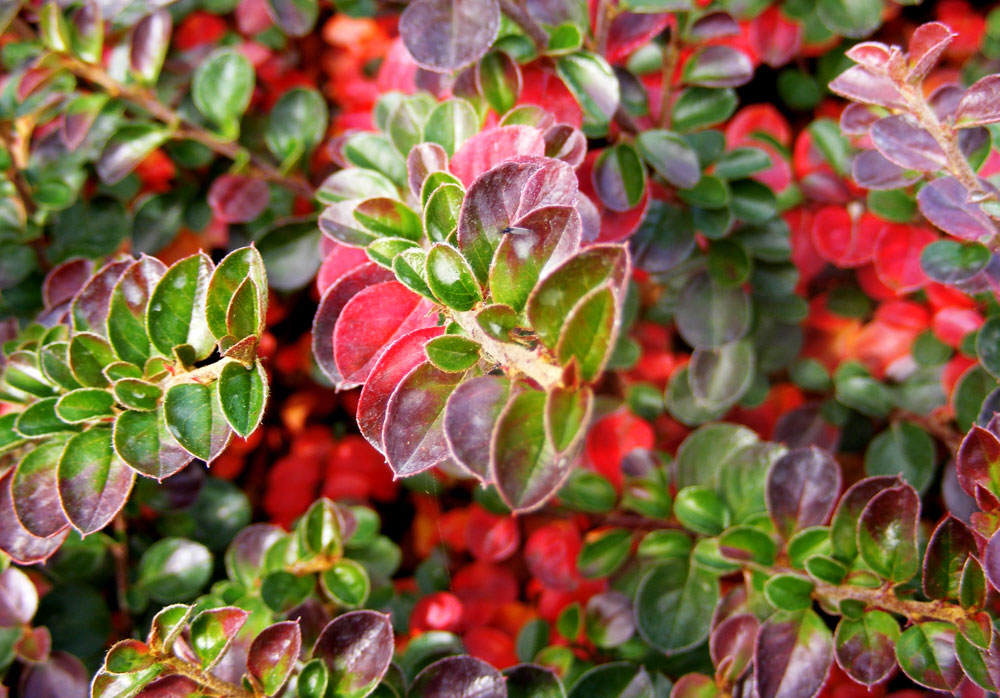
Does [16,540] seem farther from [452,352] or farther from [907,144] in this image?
[907,144]

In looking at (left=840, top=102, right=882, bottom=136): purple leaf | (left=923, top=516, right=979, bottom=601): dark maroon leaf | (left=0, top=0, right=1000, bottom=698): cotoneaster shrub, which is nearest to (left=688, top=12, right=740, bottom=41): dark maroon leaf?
(left=0, top=0, right=1000, bottom=698): cotoneaster shrub

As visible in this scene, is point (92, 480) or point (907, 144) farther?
point (907, 144)

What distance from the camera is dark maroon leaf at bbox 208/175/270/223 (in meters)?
1.01

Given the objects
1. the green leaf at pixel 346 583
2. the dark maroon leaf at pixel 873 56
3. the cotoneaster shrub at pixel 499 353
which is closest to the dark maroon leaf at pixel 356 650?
the cotoneaster shrub at pixel 499 353

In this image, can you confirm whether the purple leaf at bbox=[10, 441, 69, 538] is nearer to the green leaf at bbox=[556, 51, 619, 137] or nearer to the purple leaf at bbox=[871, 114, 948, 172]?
the green leaf at bbox=[556, 51, 619, 137]

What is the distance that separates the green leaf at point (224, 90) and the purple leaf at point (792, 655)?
0.86 meters

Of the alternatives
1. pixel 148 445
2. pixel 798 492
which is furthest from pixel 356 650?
pixel 798 492

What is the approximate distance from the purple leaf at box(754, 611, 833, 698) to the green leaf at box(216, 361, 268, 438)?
1.58 ft

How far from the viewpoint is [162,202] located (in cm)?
110

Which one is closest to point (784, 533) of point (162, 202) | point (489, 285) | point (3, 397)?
point (489, 285)

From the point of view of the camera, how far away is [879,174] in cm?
85

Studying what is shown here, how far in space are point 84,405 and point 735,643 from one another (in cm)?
63

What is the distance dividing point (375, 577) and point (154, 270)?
47 cm

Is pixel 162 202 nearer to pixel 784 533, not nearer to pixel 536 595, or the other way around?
pixel 536 595
